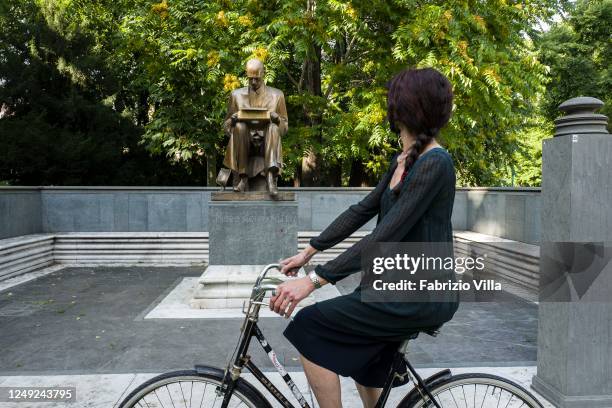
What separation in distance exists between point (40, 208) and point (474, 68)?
9.87m

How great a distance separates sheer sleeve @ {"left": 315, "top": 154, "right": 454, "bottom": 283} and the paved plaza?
6.73 feet

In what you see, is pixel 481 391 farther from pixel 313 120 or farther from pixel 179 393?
pixel 313 120

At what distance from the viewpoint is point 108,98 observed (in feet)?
65.8

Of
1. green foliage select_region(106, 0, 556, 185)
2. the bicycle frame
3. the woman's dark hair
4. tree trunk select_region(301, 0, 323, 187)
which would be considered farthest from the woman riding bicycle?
tree trunk select_region(301, 0, 323, 187)

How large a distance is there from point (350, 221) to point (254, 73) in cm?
543

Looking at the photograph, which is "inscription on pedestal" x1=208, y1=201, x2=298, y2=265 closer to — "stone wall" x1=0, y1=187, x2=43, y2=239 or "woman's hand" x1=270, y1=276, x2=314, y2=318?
"stone wall" x1=0, y1=187, x2=43, y2=239

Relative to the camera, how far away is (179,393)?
204 centimetres

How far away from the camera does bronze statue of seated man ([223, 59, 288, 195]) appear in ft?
24.7

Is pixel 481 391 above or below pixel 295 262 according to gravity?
below

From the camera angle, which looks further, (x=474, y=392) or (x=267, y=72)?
(x=267, y=72)

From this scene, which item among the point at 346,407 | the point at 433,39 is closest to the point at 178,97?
the point at 433,39

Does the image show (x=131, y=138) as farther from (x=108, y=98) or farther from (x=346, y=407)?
(x=346, y=407)

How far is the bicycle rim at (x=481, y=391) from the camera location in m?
2.12

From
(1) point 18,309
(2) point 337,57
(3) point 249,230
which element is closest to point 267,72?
(2) point 337,57
